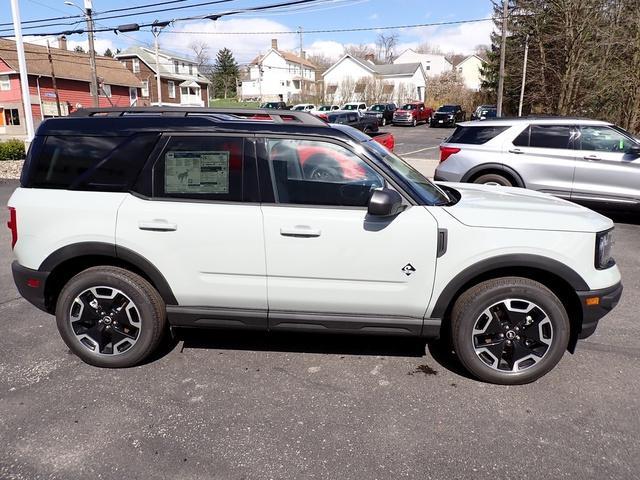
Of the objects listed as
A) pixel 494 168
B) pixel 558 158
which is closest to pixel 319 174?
pixel 494 168

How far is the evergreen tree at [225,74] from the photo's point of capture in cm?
10038

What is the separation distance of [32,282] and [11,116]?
4617 cm

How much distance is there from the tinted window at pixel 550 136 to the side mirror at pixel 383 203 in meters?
6.06

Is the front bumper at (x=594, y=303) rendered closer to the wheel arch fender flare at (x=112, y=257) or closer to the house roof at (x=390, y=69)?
the wheel arch fender flare at (x=112, y=257)

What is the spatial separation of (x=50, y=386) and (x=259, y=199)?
192cm

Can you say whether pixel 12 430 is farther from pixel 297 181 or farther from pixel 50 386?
pixel 297 181

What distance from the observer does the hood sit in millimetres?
3203

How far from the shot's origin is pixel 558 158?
8.06 meters

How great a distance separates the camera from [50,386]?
3.38m

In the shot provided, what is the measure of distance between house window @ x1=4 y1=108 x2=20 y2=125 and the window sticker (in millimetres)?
45923

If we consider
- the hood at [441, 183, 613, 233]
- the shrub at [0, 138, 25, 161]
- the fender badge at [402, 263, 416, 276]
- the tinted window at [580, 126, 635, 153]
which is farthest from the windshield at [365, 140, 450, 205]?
the shrub at [0, 138, 25, 161]

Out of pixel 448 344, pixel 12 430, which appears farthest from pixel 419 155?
pixel 12 430

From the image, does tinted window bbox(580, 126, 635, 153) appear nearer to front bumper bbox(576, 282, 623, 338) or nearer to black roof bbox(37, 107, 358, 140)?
front bumper bbox(576, 282, 623, 338)

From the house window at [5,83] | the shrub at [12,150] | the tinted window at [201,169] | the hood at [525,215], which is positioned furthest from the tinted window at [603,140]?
the house window at [5,83]
